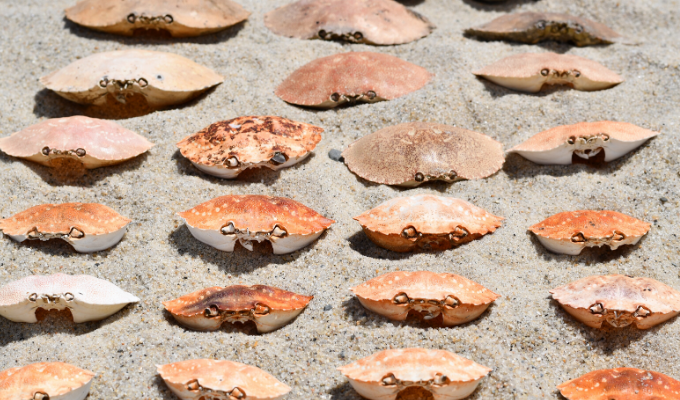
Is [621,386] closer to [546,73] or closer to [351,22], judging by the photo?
[546,73]

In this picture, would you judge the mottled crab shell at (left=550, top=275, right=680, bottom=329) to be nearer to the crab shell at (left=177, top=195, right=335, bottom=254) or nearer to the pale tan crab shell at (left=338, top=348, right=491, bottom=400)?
the pale tan crab shell at (left=338, top=348, right=491, bottom=400)

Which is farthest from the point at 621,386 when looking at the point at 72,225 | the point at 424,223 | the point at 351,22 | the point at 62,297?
the point at 351,22

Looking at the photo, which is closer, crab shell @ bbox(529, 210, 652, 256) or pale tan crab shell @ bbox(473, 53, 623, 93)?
crab shell @ bbox(529, 210, 652, 256)

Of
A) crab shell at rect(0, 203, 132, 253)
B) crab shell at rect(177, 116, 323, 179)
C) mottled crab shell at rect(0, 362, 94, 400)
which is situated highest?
crab shell at rect(177, 116, 323, 179)

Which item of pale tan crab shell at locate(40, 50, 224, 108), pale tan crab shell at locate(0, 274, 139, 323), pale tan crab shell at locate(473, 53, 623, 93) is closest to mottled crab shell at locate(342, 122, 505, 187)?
pale tan crab shell at locate(473, 53, 623, 93)

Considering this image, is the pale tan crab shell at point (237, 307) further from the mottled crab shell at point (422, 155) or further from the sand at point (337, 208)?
the mottled crab shell at point (422, 155)

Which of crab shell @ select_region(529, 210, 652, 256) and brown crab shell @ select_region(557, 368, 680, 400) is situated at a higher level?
crab shell @ select_region(529, 210, 652, 256)

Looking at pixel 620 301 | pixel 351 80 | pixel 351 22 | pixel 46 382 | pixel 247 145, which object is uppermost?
pixel 351 22
